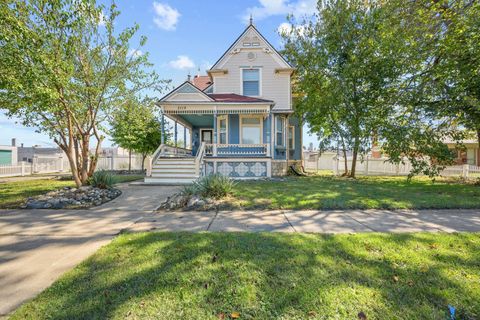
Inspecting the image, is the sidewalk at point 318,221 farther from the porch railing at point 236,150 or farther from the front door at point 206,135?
the front door at point 206,135

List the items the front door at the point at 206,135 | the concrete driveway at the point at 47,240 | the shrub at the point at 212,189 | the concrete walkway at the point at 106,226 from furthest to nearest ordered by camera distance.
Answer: the front door at the point at 206,135, the shrub at the point at 212,189, the concrete walkway at the point at 106,226, the concrete driveway at the point at 47,240

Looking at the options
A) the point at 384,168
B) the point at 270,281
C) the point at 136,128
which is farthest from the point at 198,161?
the point at 384,168

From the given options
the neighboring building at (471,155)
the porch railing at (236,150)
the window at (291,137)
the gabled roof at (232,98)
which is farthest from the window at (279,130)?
the neighboring building at (471,155)

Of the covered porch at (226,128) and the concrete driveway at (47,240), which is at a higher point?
the covered porch at (226,128)

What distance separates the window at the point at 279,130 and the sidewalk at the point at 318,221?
34.1 feet

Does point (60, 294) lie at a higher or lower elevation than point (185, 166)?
lower

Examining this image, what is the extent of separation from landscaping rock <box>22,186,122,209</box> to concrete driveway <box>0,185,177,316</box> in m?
0.46

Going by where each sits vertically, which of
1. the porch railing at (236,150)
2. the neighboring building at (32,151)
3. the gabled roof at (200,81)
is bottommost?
the porch railing at (236,150)

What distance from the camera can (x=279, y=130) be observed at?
52.6ft

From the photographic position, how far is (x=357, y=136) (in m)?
12.1

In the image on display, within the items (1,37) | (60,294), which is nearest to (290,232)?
(60,294)

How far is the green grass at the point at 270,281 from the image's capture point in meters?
2.19

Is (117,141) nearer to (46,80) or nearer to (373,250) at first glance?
(46,80)

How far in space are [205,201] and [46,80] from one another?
227 inches
